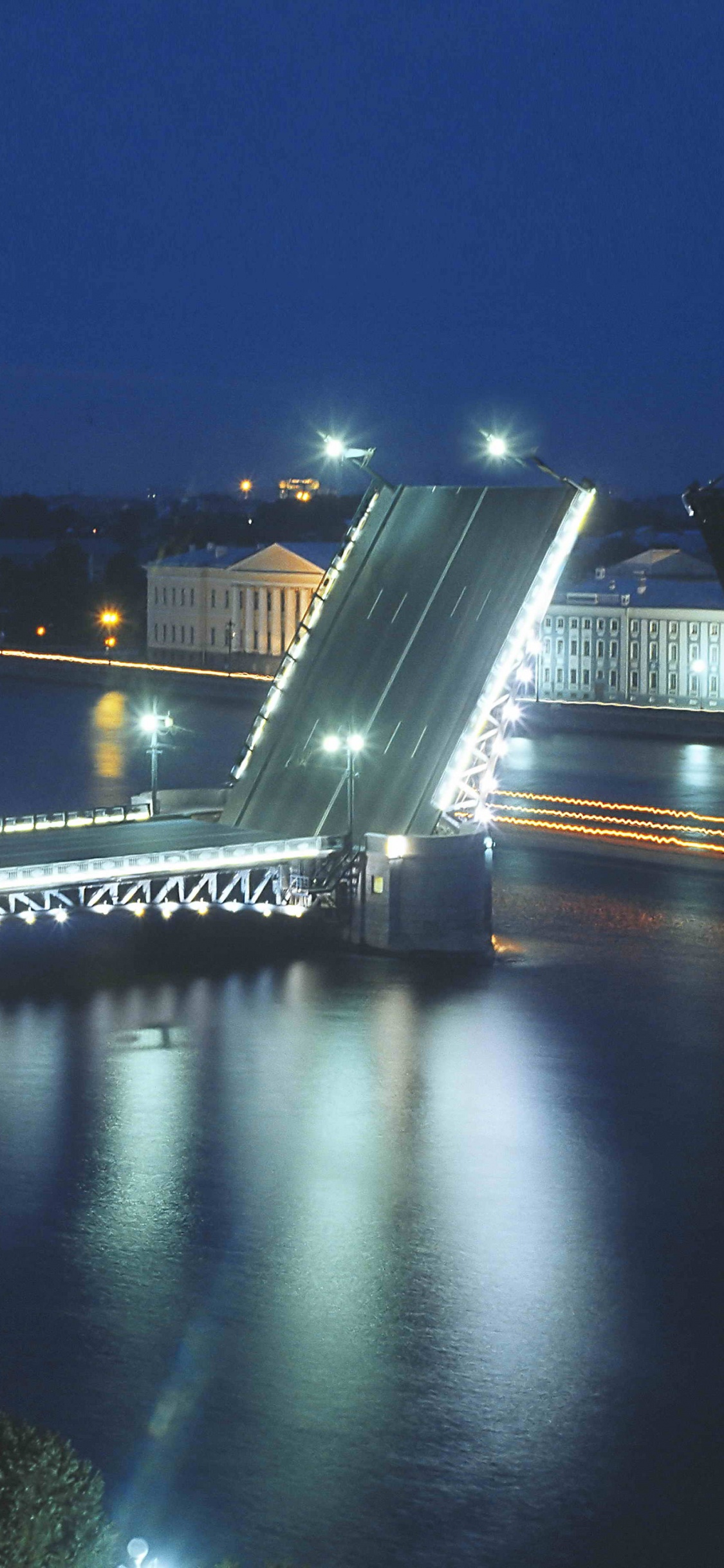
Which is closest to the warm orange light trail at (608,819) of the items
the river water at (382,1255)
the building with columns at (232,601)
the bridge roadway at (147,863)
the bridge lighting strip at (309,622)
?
the bridge lighting strip at (309,622)

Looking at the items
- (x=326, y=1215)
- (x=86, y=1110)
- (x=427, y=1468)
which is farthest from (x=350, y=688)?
(x=427, y=1468)

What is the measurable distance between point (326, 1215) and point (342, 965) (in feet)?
33.5

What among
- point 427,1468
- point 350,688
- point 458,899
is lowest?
point 427,1468

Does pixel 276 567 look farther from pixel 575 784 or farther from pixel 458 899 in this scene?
pixel 458 899

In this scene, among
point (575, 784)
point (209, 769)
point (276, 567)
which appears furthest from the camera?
point (276, 567)

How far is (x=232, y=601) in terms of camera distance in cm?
10325

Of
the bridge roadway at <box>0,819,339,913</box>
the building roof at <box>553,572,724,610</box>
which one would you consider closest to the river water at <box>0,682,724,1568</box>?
the bridge roadway at <box>0,819,339,913</box>

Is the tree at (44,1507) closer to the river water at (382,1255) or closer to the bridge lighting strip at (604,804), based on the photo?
the river water at (382,1255)

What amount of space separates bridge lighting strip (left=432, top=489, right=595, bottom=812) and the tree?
1991 cm

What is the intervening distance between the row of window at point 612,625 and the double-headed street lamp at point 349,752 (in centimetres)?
5084

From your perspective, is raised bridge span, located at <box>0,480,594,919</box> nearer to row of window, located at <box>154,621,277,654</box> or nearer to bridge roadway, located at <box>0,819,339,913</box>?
bridge roadway, located at <box>0,819,339,913</box>

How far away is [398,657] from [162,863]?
529cm

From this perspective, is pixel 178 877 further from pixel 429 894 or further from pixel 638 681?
pixel 638 681

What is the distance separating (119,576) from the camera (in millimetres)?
119438
